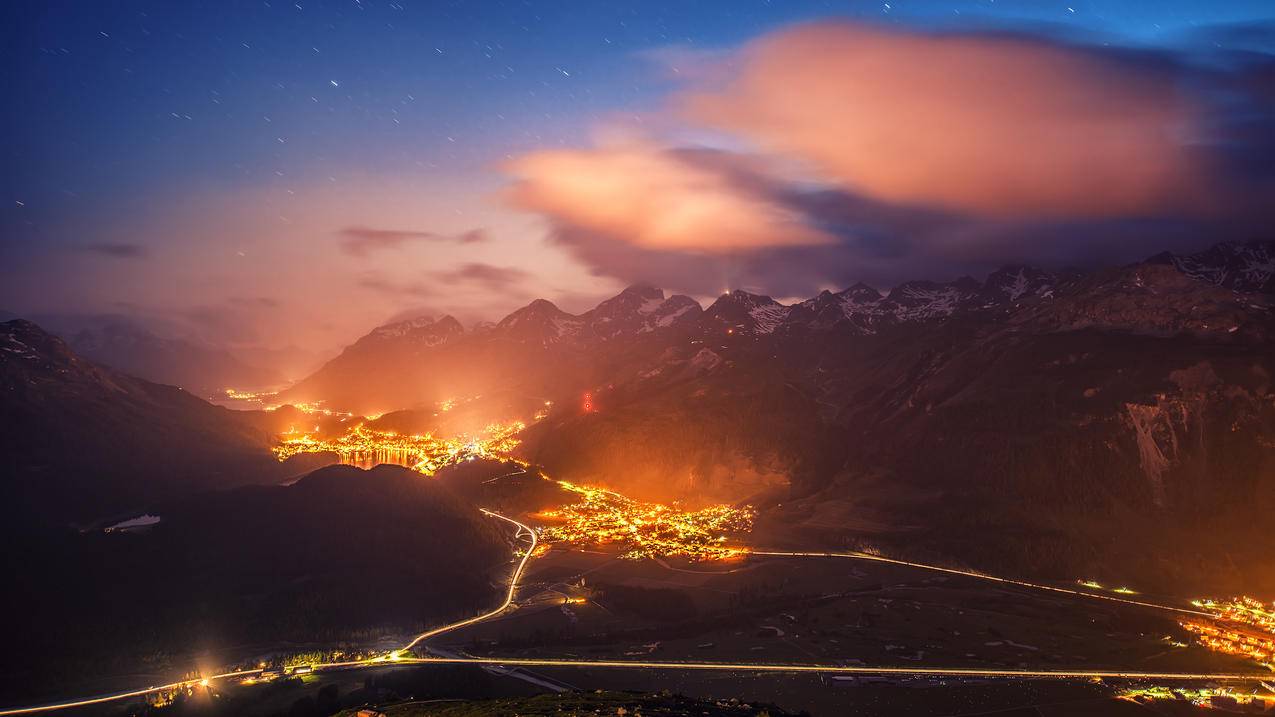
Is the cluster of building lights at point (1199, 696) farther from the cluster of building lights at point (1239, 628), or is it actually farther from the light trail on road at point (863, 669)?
the cluster of building lights at point (1239, 628)

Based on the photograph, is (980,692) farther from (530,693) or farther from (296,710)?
(296,710)

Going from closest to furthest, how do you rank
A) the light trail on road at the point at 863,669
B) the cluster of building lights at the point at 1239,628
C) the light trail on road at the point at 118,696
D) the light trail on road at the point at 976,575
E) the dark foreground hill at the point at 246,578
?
1. the light trail on road at the point at 118,696
2. the light trail on road at the point at 863,669
3. the dark foreground hill at the point at 246,578
4. the cluster of building lights at the point at 1239,628
5. the light trail on road at the point at 976,575

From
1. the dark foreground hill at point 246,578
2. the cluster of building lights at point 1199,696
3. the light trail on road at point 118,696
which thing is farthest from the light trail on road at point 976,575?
the light trail on road at point 118,696

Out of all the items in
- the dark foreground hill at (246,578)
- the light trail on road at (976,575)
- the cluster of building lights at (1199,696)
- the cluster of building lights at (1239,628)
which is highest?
the dark foreground hill at (246,578)

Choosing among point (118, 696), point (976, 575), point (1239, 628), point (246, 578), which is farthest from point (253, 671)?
point (1239, 628)

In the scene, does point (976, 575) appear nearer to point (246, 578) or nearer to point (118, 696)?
point (246, 578)

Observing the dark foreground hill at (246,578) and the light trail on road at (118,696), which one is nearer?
the light trail on road at (118,696)

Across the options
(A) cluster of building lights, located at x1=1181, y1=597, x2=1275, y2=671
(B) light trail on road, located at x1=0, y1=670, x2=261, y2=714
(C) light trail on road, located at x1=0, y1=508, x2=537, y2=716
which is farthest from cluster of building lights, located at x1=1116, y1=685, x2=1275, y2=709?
(B) light trail on road, located at x1=0, y1=670, x2=261, y2=714

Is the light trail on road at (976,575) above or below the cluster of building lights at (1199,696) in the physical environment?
above

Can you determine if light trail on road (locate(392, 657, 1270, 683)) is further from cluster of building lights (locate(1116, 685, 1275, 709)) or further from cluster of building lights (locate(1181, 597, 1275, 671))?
cluster of building lights (locate(1181, 597, 1275, 671))

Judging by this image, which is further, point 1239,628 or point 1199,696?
point 1239,628
